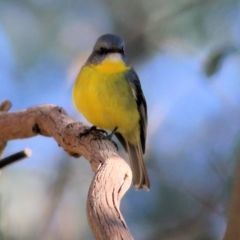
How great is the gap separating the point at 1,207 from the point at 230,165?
3.37 ft

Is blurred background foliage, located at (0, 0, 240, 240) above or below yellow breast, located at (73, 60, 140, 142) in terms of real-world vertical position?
above

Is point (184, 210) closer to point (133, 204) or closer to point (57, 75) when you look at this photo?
point (133, 204)

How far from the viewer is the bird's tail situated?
1630 millimetres

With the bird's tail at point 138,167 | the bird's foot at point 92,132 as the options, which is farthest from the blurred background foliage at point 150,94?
the bird's foot at point 92,132

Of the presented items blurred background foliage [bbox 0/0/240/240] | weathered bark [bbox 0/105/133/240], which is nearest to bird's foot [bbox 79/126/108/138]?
weathered bark [bbox 0/105/133/240]

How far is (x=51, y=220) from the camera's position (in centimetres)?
229

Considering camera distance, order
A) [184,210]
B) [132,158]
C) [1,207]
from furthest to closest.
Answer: [184,210], [1,207], [132,158]

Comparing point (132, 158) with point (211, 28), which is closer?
point (132, 158)

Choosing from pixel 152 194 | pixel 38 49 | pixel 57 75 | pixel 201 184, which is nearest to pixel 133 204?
pixel 152 194

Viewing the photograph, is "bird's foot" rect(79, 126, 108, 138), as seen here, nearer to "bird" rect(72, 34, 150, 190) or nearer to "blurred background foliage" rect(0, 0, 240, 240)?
"bird" rect(72, 34, 150, 190)

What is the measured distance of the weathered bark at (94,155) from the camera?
0.86 metres

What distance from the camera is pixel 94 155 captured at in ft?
4.05

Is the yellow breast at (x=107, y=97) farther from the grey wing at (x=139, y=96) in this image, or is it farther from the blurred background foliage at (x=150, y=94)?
the blurred background foliage at (x=150, y=94)

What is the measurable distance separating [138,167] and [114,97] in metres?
0.26
